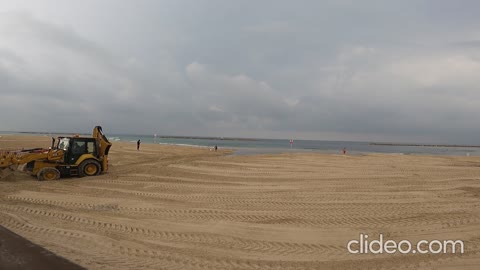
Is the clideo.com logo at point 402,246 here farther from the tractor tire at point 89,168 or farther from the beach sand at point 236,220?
the tractor tire at point 89,168

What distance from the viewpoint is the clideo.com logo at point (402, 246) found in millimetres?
5855

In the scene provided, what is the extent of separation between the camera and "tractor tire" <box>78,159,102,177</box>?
14.5 meters

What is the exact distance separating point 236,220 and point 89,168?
32.4 ft

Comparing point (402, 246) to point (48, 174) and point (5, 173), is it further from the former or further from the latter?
point (5, 173)

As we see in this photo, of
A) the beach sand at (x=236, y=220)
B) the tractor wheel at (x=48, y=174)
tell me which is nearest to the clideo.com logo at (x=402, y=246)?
the beach sand at (x=236, y=220)

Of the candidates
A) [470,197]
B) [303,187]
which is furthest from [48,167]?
[470,197]

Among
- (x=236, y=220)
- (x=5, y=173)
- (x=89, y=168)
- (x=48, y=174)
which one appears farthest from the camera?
(x=89, y=168)

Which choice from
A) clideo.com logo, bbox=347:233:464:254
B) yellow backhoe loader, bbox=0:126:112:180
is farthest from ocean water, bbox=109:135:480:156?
clideo.com logo, bbox=347:233:464:254

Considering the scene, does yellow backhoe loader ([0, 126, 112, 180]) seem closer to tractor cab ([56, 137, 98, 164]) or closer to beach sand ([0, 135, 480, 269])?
tractor cab ([56, 137, 98, 164])

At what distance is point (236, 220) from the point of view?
309 inches

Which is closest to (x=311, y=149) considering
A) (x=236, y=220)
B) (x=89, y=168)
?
(x=89, y=168)

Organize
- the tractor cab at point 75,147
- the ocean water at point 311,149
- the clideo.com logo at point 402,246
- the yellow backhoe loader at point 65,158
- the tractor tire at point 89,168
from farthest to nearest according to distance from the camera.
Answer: the ocean water at point 311,149, the tractor tire at point 89,168, the tractor cab at point 75,147, the yellow backhoe loader at point 65,158, the clideo.com logo at point 402,246

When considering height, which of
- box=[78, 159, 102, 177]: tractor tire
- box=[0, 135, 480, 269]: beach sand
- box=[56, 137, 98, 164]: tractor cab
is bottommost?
box=[0, 135, 480, 269]: beach sand

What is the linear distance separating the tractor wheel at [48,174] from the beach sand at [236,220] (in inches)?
23.0
